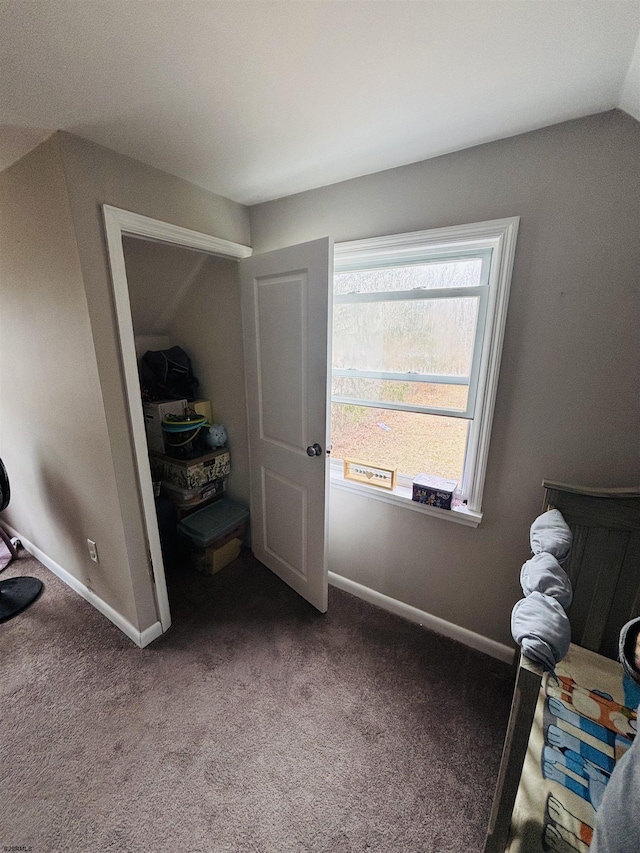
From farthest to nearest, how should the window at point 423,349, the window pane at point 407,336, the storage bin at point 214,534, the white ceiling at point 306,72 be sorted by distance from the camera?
the storage bin at point 214,534 < the window pane at point 407,336 < the window at point 423,349 < the white ceiling at point 306,72

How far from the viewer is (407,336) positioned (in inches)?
64.4

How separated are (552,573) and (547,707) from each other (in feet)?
1.71

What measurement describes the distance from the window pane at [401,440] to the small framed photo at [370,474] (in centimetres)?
7

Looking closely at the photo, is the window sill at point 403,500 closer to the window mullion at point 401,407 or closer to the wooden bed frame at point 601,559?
the wooden bed frame at point 601,559

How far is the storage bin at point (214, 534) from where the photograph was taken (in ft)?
6.92

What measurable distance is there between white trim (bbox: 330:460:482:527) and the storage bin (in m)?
0.80

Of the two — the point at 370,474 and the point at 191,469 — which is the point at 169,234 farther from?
the point at 370,474

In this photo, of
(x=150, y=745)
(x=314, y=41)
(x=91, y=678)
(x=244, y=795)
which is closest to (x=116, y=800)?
(x=150, y=745)

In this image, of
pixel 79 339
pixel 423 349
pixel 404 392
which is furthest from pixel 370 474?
pixel 79 339

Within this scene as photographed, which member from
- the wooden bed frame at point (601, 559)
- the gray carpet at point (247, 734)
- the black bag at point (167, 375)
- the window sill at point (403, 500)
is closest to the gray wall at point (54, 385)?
the gray carpet at point (247, 734)

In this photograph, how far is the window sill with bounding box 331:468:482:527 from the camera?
5.01 ft

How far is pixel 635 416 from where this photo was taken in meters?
1.15

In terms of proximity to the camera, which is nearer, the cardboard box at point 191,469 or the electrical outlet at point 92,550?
the electrical outlet at point 92,550

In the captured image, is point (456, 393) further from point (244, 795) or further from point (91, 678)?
point (91, 678)
